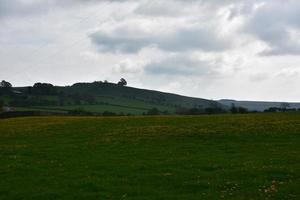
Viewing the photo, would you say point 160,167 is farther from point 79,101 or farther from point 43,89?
point 43,89

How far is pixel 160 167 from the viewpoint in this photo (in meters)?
23.7

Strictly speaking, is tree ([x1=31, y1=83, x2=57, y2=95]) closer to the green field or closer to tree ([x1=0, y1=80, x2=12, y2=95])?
tree ([x1=0, y1=80, x2=12, y2=95])

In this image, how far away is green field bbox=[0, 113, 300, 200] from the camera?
1798 centimetres

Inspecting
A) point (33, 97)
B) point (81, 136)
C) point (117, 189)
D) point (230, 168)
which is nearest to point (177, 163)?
point (230, 168)

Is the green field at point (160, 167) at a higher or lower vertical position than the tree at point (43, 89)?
lower

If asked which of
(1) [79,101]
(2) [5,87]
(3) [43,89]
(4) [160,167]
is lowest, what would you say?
(4) [160,167]

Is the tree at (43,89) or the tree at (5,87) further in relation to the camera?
the tree at (5,87)

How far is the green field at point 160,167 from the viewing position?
1798 cm

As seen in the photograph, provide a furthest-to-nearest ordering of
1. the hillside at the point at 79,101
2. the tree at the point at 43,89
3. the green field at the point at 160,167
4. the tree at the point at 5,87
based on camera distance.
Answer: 1. the tree at the point at 5,87
2. the tree at the point at 43,89
3. the hillside at the point at 79,101
4. the green field at the point at 160,167

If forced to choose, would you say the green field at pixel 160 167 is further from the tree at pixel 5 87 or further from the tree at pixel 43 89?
the tree at pixel 5 87

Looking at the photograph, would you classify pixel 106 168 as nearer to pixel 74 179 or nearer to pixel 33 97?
pixel 74 179

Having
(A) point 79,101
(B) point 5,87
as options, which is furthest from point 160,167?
(B) point 5,87

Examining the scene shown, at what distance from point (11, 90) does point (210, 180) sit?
174963mm

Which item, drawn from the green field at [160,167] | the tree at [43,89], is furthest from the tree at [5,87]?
the green field at [160,167]
